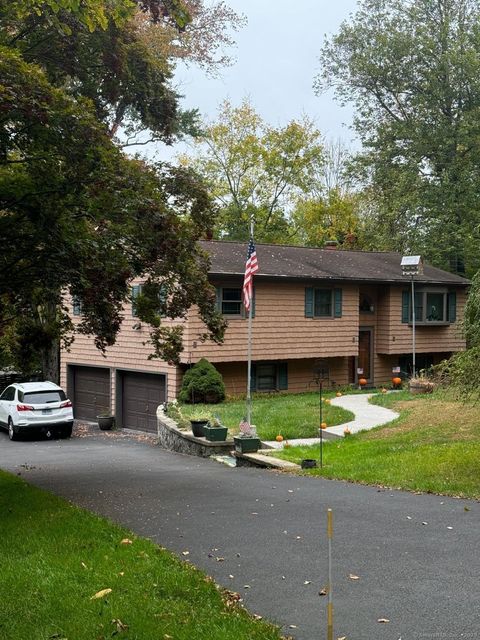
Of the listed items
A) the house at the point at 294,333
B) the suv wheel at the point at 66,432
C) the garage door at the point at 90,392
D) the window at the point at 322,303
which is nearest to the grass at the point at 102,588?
the house at the point at 294,333

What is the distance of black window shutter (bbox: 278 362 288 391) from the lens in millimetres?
29219

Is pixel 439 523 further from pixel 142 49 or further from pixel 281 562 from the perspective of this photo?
pixel 142 49

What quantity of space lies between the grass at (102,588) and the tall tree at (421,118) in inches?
1193

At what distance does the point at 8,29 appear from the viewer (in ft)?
44.0

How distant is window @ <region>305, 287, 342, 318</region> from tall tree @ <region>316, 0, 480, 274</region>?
9061 mm

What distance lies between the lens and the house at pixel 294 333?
88.7 ft

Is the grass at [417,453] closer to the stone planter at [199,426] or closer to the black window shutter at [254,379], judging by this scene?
the stone planter at [199,426]

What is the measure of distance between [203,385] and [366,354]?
1041 cm

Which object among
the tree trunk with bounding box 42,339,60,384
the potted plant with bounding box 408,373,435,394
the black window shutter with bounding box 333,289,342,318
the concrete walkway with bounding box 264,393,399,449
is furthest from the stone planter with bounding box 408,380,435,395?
the tree trunk with bounding box 42,339,60,384

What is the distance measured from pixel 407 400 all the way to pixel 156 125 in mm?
12433

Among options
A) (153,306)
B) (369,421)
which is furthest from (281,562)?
(369,421)

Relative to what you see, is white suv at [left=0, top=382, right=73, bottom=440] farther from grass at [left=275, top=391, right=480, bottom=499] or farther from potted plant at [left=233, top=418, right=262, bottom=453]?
grass at [left=275, top=391, right=480, bottom=499]

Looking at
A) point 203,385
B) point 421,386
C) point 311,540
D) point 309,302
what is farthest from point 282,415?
point 311,540

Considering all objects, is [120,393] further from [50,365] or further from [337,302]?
[337,302]
